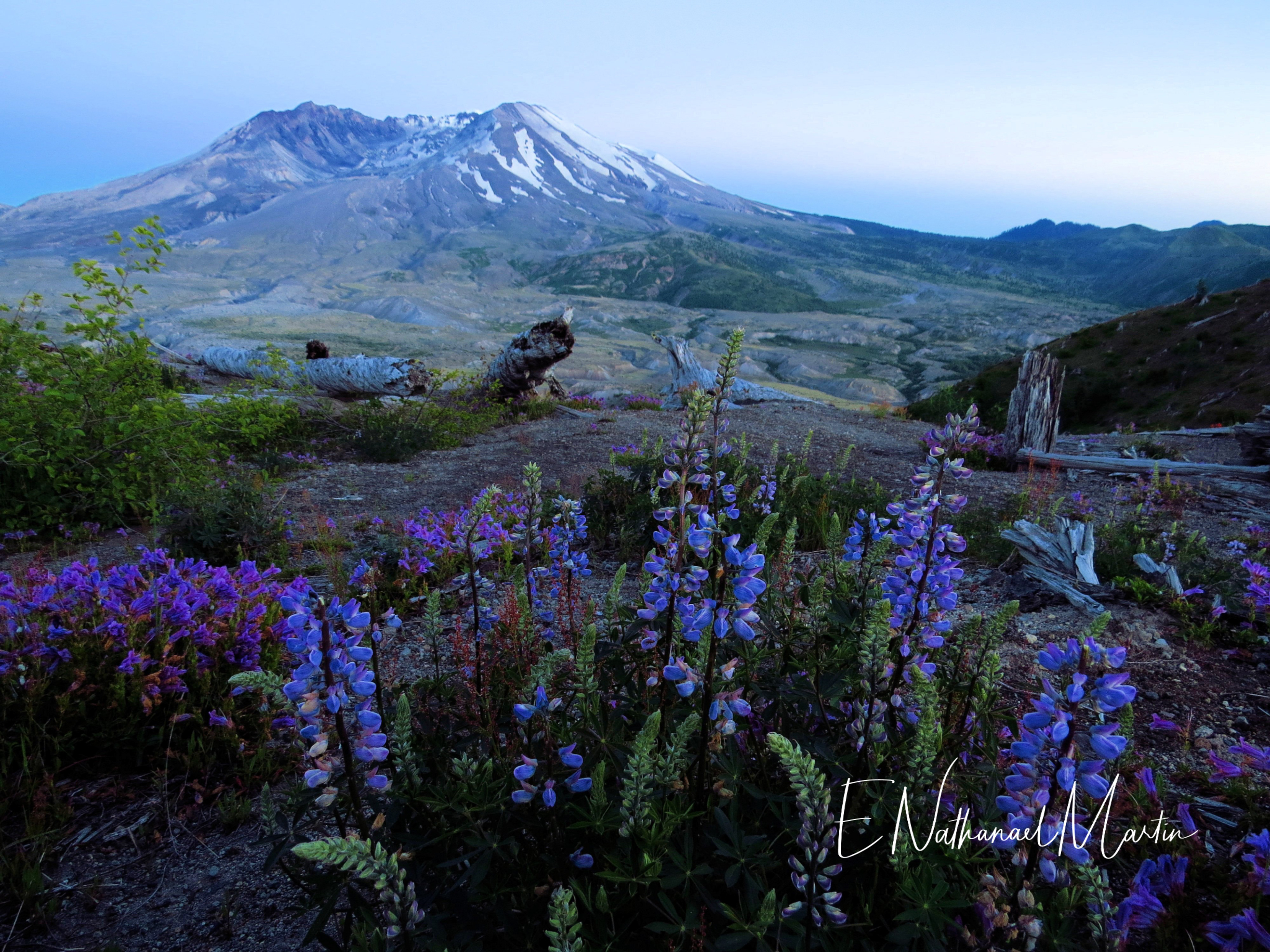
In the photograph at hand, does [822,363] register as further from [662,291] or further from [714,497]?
[662,291]

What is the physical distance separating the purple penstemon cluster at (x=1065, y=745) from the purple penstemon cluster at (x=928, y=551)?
51 cm

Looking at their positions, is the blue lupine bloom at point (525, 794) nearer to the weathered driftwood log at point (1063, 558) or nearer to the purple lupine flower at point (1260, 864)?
the purple lupine flower at point (1260, 864)

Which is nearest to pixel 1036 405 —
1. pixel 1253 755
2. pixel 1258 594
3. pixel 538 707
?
pixel 1258 594

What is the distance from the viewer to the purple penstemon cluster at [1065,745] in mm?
1302

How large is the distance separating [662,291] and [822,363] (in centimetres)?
7275

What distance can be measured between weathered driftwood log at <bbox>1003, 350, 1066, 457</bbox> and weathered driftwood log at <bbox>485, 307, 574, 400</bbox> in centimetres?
874

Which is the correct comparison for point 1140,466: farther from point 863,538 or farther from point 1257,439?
point 863,538

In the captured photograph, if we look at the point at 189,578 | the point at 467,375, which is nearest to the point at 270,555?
the point at 189,578

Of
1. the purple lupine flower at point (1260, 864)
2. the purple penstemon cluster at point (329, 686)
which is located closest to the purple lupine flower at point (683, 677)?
the purple penstemon cluster at point (329, 686)

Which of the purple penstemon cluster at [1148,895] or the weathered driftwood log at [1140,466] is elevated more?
the purple penstemon cluster at [1148,895]

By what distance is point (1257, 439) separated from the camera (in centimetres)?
855

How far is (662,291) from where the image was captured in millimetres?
129375

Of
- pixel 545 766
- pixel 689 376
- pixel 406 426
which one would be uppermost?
pixel 545 766

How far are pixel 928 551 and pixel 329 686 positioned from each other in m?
1.77
